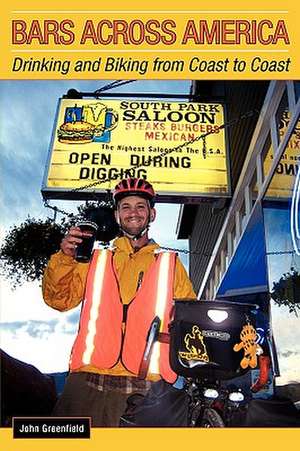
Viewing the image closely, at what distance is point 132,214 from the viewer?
10.1 ft

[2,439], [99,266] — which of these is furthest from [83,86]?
[2,439]

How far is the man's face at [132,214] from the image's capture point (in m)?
3.07

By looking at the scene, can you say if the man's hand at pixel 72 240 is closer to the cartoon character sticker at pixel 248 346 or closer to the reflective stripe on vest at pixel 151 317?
the reflective stripe on vest at pixel 151 317

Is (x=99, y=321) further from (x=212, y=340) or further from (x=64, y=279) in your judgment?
(x=212, y=340)

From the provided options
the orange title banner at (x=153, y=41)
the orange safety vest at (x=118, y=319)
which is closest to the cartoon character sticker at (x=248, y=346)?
the orange safety vest at (x=118, y=319)

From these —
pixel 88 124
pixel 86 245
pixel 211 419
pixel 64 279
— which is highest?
pixel 88 124

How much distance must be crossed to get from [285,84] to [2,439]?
251cm

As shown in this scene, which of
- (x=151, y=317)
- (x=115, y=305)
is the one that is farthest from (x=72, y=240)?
(x=151, y=317)

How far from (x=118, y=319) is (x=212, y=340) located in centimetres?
49

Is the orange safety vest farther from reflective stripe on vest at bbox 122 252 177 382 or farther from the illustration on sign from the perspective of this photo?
the illustration on sign

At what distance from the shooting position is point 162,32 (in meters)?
3.08

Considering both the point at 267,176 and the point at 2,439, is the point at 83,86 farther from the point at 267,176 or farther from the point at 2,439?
the point at 2,439

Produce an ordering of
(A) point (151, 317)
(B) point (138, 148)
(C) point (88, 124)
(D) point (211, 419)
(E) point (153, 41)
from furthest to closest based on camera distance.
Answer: (C) point (88, 124), (B) point (138, 148), (E) point (153, 41), (A) point (151, 317), (D) point (211, 419)

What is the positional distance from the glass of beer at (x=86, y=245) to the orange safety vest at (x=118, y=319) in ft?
0.52
